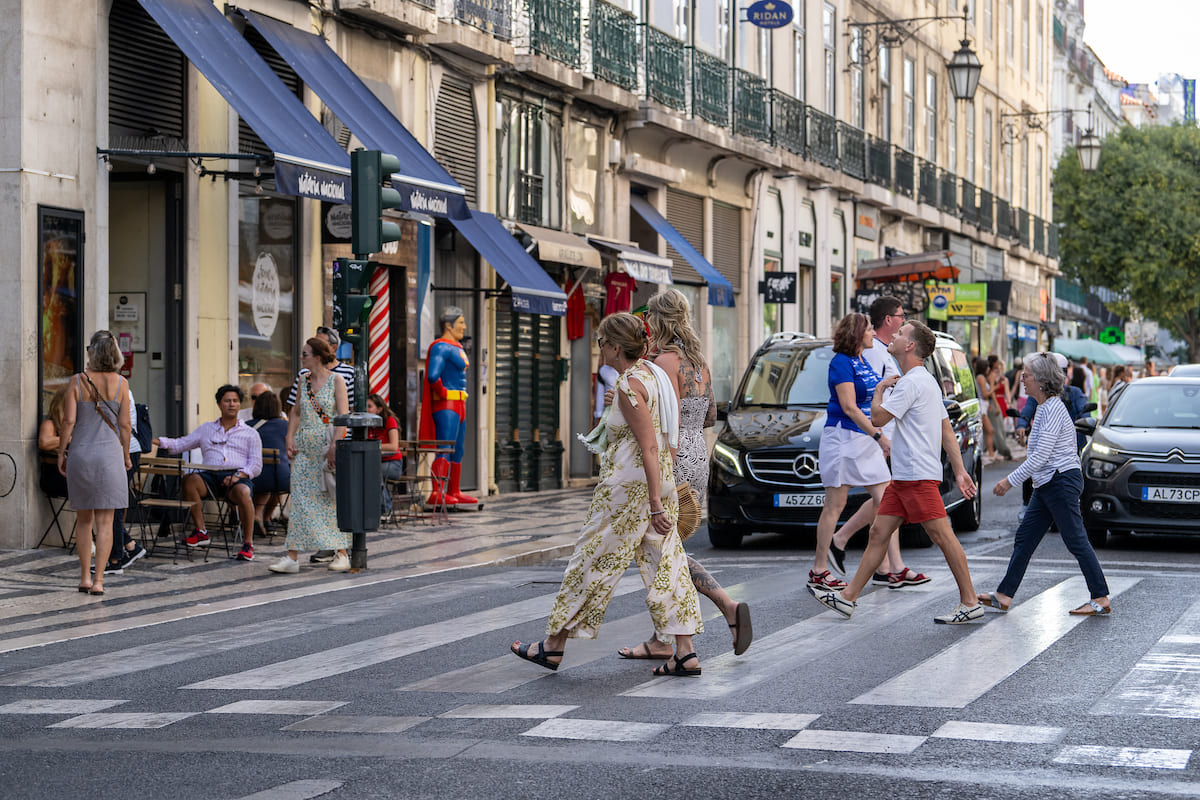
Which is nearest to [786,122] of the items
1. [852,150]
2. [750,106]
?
[750,106]

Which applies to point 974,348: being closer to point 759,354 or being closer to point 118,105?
point 759,354

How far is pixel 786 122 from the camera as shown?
32031mm

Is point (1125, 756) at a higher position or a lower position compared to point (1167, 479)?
lower

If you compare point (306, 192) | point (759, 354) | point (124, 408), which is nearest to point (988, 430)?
point (759, 354)

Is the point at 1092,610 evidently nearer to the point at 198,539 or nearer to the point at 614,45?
the point at 198,539

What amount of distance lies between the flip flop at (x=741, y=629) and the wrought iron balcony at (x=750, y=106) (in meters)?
21.5

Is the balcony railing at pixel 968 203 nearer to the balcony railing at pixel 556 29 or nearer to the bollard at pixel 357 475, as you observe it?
the balcony railing at pixel 556 29

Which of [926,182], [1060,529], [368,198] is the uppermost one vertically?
[926,182]

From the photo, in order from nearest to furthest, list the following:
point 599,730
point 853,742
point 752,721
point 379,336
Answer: point 853,742
point 599,730
point 752,721
point 379,336

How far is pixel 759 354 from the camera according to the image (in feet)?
53.9

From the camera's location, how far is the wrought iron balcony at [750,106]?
2956 cm

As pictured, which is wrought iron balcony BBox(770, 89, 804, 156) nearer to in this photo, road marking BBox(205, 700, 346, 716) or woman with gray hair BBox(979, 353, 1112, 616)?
woman with gray hair BBox(979, 353, 1112, 616)

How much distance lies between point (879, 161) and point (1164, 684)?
30.4 metres

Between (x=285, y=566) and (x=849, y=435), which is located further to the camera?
(x=285, y=566)
